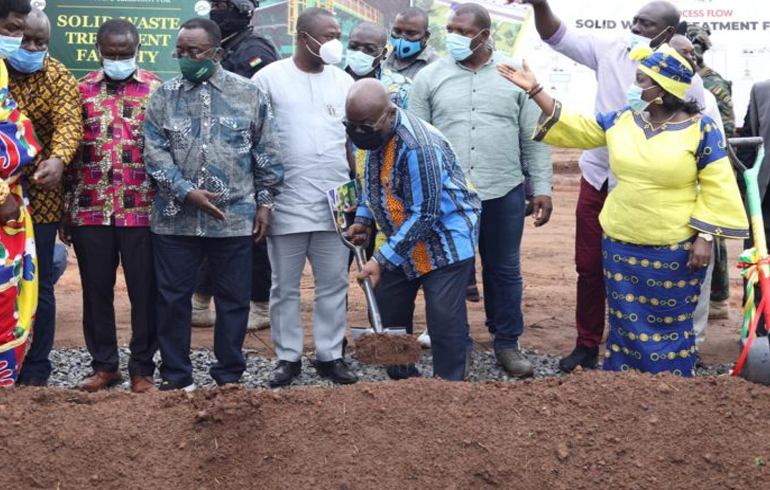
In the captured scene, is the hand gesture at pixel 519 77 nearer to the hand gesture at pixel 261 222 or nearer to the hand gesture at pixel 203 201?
the hand gesture at pixel 261 222

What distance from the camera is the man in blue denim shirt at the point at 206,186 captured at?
5.54 m

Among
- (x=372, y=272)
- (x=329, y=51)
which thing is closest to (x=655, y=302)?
(x=372, y=272)

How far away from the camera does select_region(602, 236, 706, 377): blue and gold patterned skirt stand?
532 cm

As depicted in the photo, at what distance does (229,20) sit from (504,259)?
2.26 metres

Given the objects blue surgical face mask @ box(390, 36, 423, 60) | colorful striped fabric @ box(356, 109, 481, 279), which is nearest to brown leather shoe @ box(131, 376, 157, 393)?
colorful striped fabric @ box(356, 109, 481, 279)

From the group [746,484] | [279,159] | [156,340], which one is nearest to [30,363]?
[156,340]

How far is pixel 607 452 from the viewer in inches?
152

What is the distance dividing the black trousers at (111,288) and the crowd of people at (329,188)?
12mm

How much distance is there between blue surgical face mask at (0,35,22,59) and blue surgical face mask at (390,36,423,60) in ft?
9.65

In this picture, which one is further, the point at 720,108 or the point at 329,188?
the point at 720,108

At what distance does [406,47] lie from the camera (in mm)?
7344

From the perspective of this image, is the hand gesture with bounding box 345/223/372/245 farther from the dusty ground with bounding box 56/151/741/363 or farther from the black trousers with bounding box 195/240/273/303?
the black trousers with bounding box 195/240/273/303

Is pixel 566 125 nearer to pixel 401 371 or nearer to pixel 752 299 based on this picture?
pixel 752 299

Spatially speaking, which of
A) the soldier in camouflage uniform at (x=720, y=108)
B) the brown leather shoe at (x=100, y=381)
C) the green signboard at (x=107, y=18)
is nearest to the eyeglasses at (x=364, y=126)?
the brown leather shoe at (x=100, y=381)
